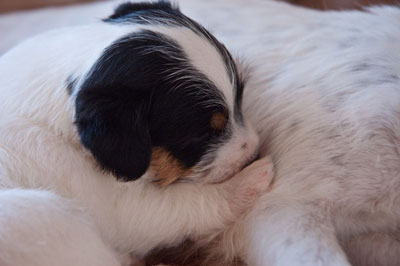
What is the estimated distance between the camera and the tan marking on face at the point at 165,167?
1.19m

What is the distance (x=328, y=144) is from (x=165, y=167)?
0.37 meters

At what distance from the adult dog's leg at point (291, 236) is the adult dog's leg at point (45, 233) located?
31cm

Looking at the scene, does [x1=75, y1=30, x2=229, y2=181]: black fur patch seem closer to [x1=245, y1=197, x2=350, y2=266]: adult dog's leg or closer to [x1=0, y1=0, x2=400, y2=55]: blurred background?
[x1=245, y1=197, x2=350, y2=266]: adult dog's leg

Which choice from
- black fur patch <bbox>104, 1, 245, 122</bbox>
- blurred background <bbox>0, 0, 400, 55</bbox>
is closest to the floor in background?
blurred background <bbox>0, 0, 400, 55</bbox>

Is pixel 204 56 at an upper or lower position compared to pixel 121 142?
upper

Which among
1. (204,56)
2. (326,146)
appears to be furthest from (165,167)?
(326,146)

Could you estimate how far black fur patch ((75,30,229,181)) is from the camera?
1.11 metres

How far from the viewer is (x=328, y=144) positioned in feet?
4.20

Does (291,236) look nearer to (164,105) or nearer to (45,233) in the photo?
(164,105)

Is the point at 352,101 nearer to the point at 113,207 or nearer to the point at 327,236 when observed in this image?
the point at 327,236

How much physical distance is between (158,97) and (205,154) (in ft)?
0.53

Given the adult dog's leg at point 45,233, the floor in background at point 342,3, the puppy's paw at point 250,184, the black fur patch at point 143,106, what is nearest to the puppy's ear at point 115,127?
the black fur patch at point 143,106

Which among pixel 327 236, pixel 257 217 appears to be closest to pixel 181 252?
pixel 257 217

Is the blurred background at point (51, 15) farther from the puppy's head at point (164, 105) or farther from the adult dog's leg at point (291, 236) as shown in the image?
the adult dog's leg at point (291, 236)
